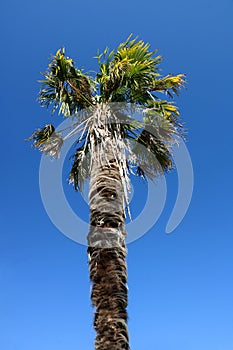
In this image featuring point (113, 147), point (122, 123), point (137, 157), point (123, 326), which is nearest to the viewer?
point (123, 326)

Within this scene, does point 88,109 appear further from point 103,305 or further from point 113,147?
point 103,305

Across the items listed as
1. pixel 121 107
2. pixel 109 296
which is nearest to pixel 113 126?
pixel 121 107

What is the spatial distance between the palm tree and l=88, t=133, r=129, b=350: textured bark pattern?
0.7 inches

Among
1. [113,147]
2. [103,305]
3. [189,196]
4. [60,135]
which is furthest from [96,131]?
[103,305]

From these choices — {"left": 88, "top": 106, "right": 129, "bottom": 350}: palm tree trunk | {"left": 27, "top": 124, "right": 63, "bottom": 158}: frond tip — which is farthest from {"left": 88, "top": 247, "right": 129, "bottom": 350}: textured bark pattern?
{"left": 27, "top": 124, "right": 63, "bottom": 158}: frond tip

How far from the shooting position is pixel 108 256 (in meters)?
6.27

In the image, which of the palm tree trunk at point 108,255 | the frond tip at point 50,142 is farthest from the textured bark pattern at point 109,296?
the frond tip at point 50,142

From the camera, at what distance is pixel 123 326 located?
5.73 meters

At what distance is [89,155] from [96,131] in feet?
2.40

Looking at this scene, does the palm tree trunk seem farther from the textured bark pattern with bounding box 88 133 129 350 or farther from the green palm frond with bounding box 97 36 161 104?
the green palm frond with bounding box 97 36 161 104

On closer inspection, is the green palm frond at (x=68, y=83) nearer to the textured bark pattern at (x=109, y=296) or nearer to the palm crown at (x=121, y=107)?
the palm crown at (x=121, y=107)

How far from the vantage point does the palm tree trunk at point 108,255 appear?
5699 millimetres

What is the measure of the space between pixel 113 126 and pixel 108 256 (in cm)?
310

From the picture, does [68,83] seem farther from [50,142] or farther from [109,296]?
[109,296]
